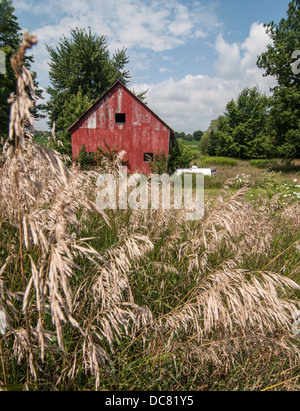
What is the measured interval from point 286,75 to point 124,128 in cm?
1766

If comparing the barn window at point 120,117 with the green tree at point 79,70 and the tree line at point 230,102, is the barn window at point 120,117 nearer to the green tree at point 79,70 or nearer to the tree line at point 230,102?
the tree line at point 230,102

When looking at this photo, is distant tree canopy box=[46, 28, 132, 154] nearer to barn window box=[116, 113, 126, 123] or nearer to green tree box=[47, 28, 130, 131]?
green tree box=[47, 28, 130, 131]

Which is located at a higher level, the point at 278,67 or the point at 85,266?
the point at 278,67

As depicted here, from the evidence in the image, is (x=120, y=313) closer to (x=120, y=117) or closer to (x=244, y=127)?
(x=120, y=117)

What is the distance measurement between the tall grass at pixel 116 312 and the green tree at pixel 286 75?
24468mm

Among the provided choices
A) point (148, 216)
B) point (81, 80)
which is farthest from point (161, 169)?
point (81, 80)

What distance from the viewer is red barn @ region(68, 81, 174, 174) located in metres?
17.5

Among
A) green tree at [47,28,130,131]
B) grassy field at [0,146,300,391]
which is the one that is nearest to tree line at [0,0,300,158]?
green tree at [47,28,130,131]

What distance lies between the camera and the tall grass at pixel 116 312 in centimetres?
119

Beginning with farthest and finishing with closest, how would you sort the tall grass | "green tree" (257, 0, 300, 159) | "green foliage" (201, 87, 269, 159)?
1. "green foliage" (201, 87, 269, 159)
2. "green tree" (257, 0, 300, 159)
3. the tall grass

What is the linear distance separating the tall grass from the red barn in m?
15.5

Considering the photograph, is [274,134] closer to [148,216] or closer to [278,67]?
[278,67]
